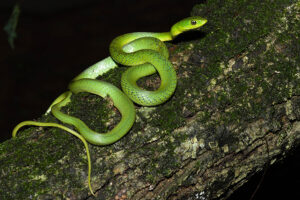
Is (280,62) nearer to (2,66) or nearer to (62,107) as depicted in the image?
(62,107)

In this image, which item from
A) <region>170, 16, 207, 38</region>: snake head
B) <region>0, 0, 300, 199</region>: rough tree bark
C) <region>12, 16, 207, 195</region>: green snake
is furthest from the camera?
<region>170, 16, 207, 38</region>: snake head

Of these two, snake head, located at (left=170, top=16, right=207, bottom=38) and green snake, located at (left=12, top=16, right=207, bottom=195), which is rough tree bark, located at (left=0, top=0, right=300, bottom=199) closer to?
green snake, located at (left=12, top=16, right=207, bottom=195)

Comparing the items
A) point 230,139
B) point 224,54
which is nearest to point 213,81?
point 224,54

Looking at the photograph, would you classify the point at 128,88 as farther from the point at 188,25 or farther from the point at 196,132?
the point at 188,25

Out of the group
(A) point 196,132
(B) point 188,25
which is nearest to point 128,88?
(A) point 196,132

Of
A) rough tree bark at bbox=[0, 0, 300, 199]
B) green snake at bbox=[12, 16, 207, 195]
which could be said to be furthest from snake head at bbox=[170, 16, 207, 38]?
rough tree bark at bbox=[0, 0, 300, 199]

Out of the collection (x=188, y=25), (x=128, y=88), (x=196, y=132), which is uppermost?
(x=188, y=25)

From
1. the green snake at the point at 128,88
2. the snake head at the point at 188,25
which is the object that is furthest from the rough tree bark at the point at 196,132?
the snake head at the point at 188,25
